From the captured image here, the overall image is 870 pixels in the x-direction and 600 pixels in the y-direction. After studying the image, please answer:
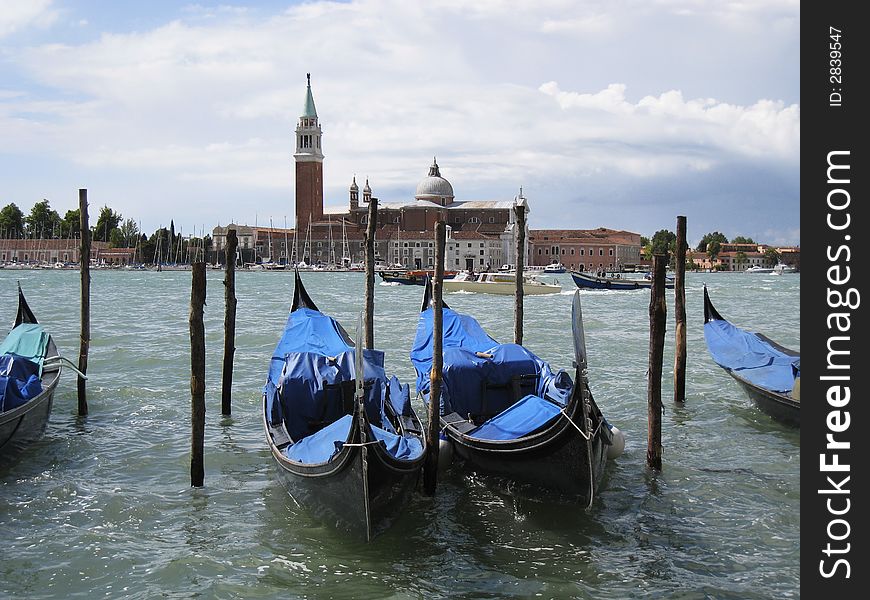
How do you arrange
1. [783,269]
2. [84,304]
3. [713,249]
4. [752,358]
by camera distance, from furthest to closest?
1. [713,249]
2. [783,269]
3. [752,358]
4. [84,304]

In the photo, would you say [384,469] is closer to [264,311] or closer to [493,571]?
[493,571]

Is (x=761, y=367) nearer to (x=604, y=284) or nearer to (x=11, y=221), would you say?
(x=604, y=284)

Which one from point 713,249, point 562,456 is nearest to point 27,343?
point 562,456

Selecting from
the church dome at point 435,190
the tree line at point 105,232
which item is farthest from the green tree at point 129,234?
the church dome at point 435,190

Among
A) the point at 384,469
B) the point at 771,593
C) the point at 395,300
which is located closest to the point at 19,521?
the point at 384,469

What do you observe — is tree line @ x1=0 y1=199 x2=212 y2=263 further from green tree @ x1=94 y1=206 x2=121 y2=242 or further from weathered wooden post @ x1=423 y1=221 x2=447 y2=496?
weathered wooden post @ x1=423 y1=221 x2=447 y2=496

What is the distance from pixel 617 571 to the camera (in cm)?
390

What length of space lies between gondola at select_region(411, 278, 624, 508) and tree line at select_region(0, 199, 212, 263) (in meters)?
47.6

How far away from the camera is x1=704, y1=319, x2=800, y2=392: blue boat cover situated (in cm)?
687

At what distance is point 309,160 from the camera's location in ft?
192

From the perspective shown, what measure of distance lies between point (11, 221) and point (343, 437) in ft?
A: 193

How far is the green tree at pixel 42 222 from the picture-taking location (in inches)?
2239

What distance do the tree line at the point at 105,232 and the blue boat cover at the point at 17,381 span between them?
152 ft

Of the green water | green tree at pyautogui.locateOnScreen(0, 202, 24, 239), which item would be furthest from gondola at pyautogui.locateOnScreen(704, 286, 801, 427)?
green tree at pyautogui.locateOnScreen(0, 202, 24, 239)
